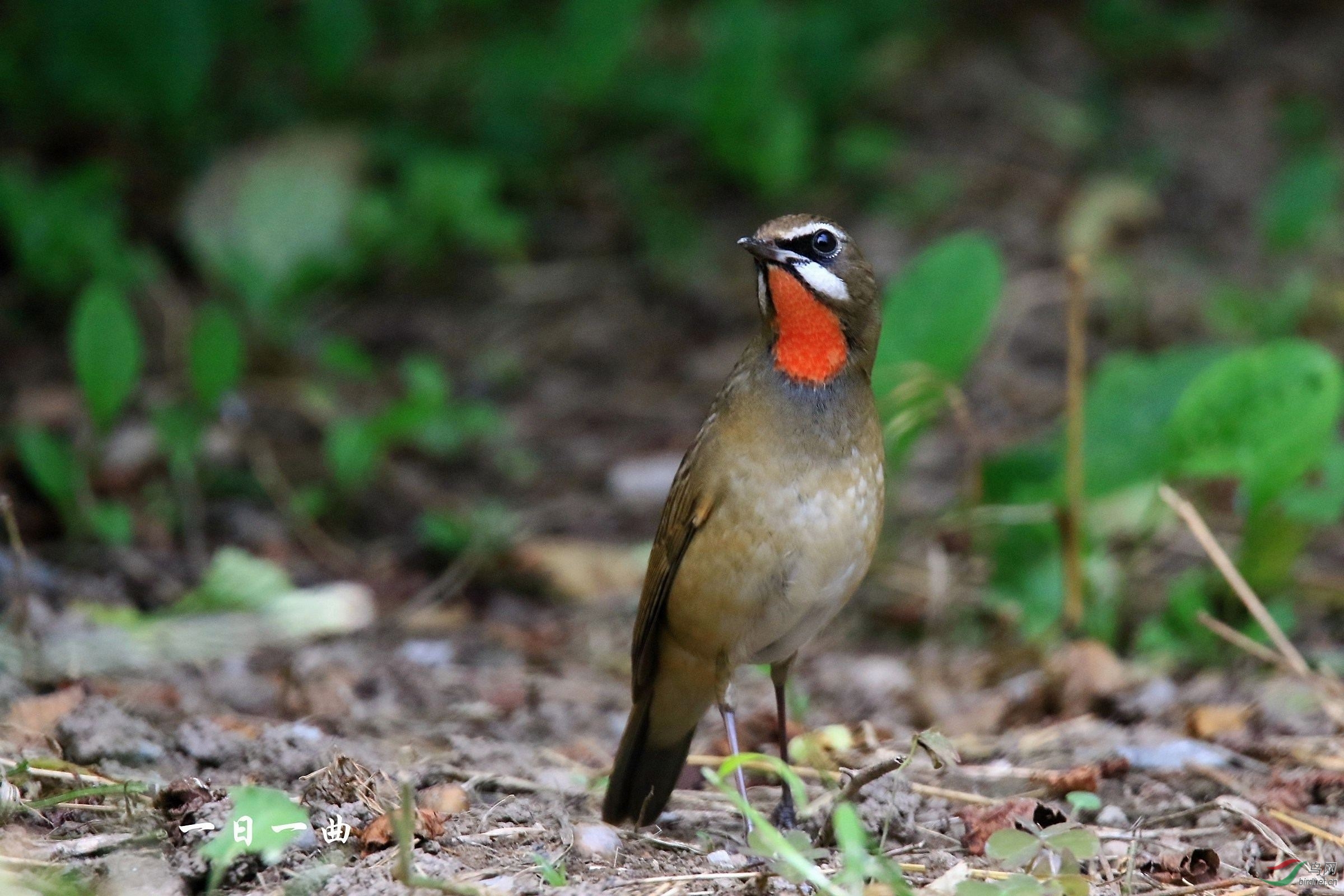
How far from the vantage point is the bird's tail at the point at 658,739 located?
437cm

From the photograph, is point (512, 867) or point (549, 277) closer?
point (512, 867)

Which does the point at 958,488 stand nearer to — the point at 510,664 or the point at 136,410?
the point at 510,664

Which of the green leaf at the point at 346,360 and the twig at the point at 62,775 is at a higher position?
the green leaf at the point at 346,360

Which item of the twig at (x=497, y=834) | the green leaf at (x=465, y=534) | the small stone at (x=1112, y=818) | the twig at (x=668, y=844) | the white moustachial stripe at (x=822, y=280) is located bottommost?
the green leaf at (x=465, y=534)

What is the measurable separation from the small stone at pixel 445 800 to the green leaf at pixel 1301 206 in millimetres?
6299

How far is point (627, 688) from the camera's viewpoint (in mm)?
5984

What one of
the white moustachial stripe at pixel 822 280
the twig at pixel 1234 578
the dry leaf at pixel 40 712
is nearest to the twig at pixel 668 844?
the white moustachial stripe at pixel 822 280

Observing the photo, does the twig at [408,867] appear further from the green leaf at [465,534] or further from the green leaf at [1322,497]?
the green leaf at [1322,497]

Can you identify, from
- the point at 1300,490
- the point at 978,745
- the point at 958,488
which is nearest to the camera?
the point at 978,745

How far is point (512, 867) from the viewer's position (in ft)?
12.1

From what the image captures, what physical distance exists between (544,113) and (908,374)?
4.31 metres

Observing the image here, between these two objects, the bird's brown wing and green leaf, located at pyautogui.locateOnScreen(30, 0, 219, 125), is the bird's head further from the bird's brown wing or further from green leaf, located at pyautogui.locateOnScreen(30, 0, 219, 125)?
green leaf, located at pyautogui.locateOnScreen(30, 0, 219, 125)

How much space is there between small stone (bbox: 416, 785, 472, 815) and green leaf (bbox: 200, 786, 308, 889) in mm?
684

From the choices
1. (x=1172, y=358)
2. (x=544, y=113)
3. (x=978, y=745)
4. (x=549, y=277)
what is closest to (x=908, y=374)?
(x=1172, y=358)
